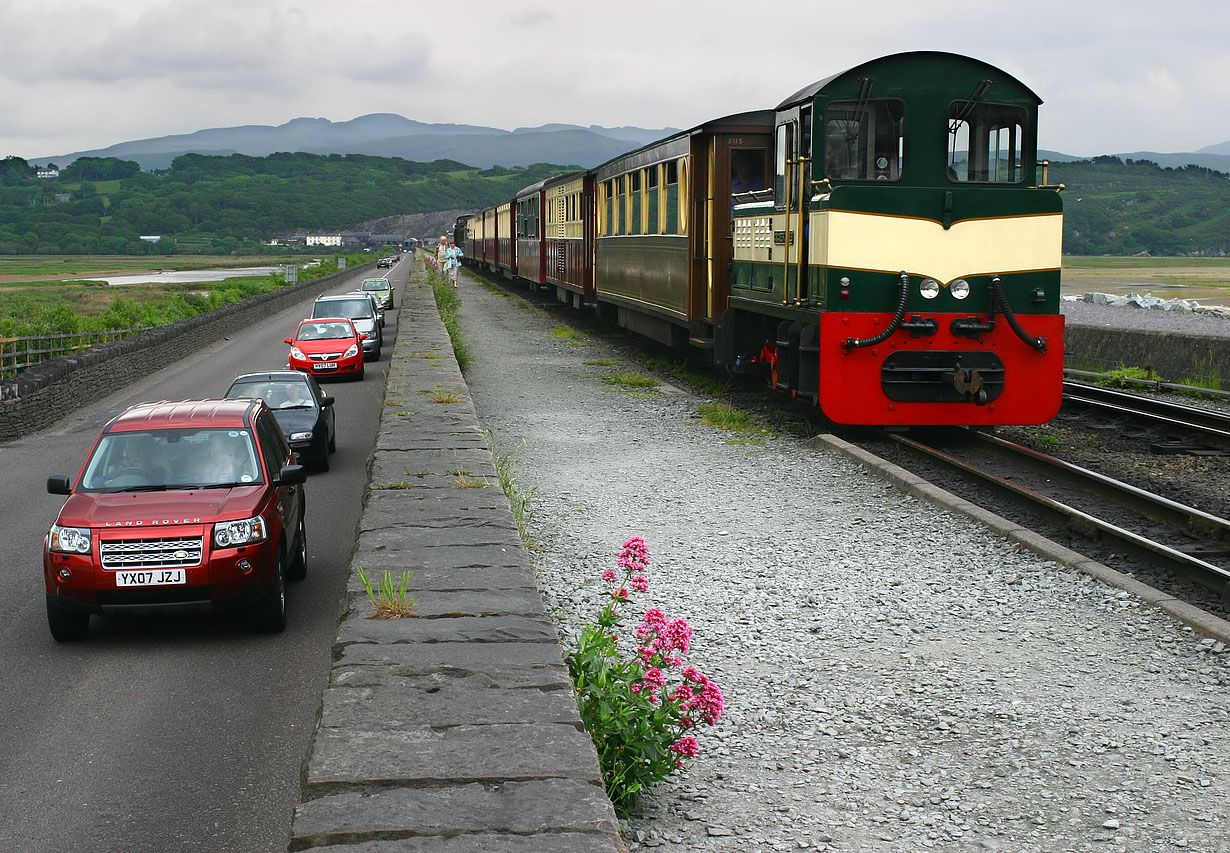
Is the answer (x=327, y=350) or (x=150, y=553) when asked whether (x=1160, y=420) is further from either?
(x=327, y=350)

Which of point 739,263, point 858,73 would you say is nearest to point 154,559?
point 858,73

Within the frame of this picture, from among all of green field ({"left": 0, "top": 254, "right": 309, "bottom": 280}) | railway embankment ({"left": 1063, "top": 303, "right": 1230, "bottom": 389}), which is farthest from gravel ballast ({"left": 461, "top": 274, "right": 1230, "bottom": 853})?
green field ({"left": 0, "top": 254, "right": 309, "bottom": 280})

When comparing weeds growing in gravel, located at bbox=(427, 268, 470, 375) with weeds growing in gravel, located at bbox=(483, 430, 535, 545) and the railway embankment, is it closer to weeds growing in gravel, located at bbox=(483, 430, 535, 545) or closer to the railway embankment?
weeds growing in gravel, located at bbox=(483, 430, 535, 545)

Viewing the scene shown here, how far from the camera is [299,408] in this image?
14375 millimetres

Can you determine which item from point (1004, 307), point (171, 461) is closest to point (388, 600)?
point (171, 461)

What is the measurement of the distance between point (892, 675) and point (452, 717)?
303 cm

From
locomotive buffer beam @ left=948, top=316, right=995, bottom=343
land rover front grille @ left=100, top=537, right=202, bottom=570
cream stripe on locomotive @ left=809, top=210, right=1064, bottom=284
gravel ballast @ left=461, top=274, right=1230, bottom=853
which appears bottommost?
gravel ballast @ left=461, top=274, right=1230, bottom=853

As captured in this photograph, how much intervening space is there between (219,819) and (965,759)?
10.2 feet

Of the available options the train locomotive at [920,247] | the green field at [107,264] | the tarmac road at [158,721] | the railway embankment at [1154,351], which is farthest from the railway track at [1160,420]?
the green field at [107,264]

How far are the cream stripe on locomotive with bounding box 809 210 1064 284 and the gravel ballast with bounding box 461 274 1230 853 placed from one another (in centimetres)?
220

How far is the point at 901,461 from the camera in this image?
12789 mm

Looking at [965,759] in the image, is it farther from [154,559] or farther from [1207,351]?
[1207,351]

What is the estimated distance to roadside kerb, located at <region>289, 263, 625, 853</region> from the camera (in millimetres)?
3285

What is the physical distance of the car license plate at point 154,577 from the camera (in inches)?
290
